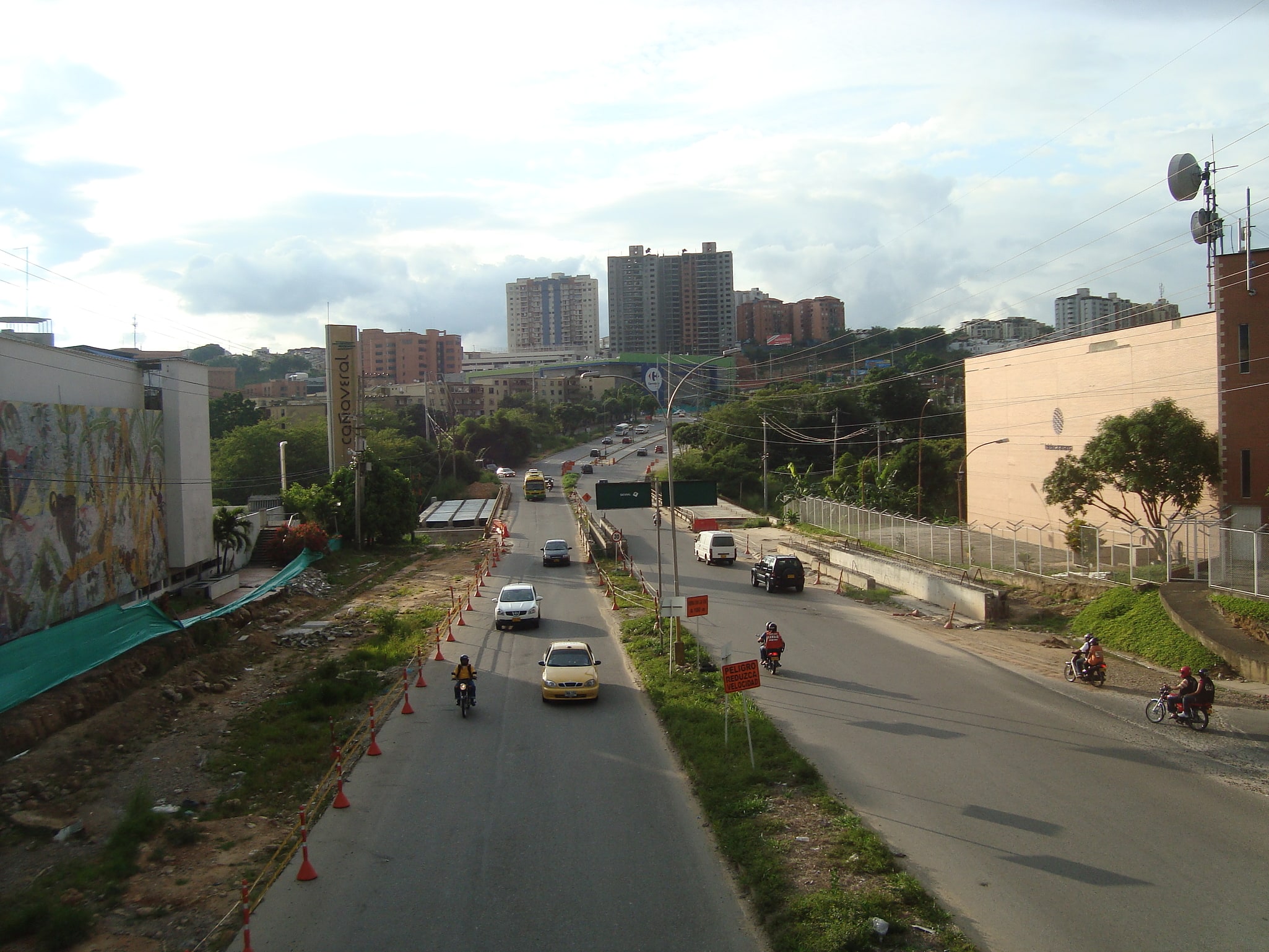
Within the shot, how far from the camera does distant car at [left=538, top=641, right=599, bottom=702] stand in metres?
18.7

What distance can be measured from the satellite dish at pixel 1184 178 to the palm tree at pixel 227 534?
3778 cm

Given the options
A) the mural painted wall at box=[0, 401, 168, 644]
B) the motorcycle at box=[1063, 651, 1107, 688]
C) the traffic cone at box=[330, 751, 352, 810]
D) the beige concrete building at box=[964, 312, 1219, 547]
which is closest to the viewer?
the traffic cone at box=[330, 751, 352, 810]

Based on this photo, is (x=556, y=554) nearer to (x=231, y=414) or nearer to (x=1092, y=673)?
(x=1092, y=673)

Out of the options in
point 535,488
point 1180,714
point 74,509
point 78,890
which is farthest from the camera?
point 535,488

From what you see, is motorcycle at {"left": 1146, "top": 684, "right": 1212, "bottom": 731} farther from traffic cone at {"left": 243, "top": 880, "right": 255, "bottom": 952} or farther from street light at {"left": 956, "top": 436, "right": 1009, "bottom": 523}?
street light at {"left": 956, "top": 436, "right": 1009, "bottom": 523}

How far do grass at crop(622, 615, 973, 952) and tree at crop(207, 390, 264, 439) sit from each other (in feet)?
258

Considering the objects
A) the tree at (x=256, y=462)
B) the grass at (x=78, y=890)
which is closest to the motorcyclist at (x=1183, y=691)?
the grass at (x=78, y=890)

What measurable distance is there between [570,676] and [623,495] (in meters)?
22.1

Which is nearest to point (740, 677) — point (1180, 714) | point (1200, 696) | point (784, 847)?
point (784, 847)

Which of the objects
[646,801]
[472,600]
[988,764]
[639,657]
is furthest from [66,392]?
[988,764]

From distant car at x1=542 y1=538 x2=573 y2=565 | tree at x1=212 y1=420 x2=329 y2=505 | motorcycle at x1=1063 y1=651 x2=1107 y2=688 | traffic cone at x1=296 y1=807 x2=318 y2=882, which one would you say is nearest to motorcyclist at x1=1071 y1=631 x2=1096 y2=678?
motorcycle at x1=1063 y1=651 x2=1107 y2=688

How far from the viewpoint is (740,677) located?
549 inches

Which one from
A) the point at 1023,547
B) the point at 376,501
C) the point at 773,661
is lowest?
the point at 773,661

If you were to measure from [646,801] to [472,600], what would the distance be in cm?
2170
